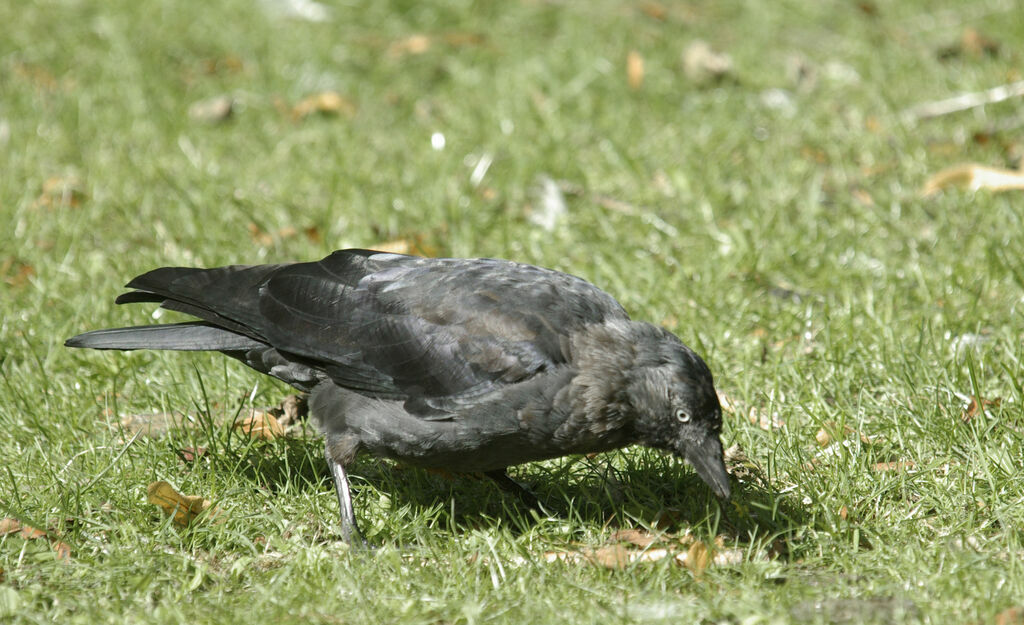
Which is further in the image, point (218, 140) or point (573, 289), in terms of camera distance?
point (218, 140)

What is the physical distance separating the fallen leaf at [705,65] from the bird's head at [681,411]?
4.18m

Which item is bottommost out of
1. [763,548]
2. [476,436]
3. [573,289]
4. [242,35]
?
[763,548]

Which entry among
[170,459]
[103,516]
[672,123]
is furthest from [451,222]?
[103,516]

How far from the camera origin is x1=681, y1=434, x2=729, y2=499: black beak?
338cm

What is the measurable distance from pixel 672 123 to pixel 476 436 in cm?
383

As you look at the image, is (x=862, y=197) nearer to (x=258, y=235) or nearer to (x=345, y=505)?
(x=258, y=235)

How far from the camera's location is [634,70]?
7.35 meters

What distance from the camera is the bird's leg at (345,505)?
3586mm

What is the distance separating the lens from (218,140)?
6.73 m

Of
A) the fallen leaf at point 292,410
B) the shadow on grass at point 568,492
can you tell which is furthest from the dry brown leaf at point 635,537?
the fallen leaf at point 292,410

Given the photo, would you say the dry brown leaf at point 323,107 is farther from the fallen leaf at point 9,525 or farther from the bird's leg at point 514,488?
the fallen leaf at point 9,525

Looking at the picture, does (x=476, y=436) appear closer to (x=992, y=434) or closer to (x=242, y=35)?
(x=992, y=434)

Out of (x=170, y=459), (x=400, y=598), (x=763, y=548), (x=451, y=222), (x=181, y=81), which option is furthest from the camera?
(x=181, y=81)

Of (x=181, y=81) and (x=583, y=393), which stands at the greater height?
(x=181, y=81)
